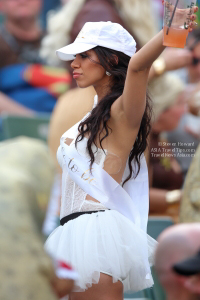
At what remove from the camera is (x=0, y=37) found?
4.69 meters

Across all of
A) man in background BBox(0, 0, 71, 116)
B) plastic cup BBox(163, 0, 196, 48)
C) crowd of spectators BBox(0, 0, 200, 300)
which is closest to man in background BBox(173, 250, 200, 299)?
crowd of spectators BBox(0, 0, 200, 300)

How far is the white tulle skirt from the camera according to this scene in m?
2.15

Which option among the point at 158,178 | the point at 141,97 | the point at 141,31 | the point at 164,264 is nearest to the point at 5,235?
the point at 164,264

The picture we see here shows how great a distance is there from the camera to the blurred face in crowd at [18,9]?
5016mm

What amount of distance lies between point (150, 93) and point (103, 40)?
0.38m

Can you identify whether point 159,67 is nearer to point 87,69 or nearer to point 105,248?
point 87,69

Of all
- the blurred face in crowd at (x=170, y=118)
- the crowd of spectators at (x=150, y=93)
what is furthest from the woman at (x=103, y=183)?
the blurred face in crowd at (x=170, y=118)

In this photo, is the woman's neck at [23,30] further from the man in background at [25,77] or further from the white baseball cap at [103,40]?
the white baseball cap at [103,40]

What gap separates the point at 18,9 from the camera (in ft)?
16.6

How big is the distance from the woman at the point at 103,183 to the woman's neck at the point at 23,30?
2.67 m

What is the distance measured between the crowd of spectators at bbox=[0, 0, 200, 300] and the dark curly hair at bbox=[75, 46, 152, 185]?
10.4 inches

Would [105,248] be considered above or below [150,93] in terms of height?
below

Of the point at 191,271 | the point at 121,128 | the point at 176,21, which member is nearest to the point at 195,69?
the point at 121,128

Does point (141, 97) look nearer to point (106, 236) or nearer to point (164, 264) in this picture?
point (106, 236)
